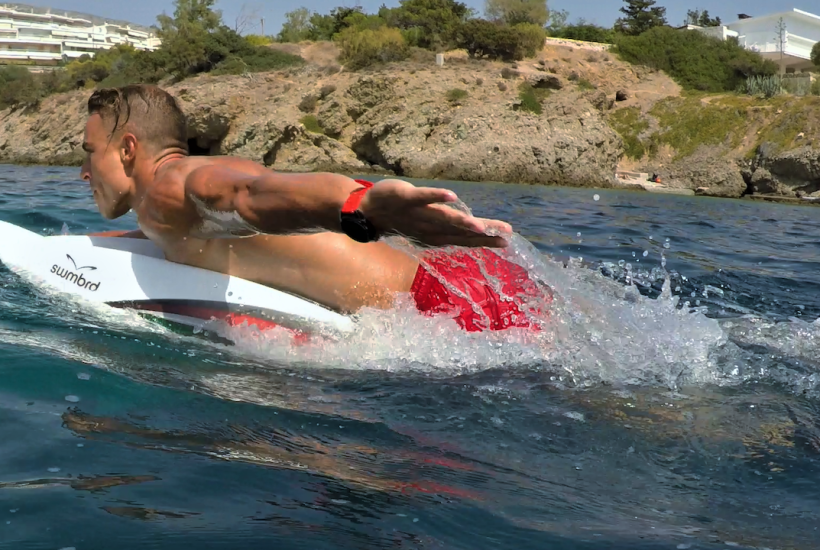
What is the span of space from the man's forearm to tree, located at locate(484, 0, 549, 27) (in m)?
Answer: 44.7

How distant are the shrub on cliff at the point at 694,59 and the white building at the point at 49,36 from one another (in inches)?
1991

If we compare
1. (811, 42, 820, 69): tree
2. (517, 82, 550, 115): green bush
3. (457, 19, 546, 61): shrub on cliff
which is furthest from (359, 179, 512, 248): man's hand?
(811, 42, 820, 69): tree

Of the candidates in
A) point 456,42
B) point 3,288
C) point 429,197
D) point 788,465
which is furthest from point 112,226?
point 456,42

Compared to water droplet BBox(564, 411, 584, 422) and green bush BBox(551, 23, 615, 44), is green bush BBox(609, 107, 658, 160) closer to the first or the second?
green bush BBox(551, 23, 615, 44)

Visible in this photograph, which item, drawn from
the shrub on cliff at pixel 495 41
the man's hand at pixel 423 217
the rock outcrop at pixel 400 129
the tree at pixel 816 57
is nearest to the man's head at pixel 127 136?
the man's hand at pixel 423 217

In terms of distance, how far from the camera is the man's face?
12.2 feet

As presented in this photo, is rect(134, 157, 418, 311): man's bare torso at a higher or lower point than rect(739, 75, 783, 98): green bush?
lower

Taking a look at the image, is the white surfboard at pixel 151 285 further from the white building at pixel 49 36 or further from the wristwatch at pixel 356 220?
the white building at pixel 49 36

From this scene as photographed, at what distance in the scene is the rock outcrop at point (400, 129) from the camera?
26250 mm

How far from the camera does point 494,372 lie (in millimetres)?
3316

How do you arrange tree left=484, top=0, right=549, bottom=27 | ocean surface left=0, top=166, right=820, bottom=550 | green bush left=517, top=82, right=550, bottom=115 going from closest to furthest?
ocean surface left=0, top=166, right=820, bottom=550, green bush left=517, top=82, right=550, bottom=115, tree left=484, top=0, right=549, bottom=27

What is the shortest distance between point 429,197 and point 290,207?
0.55m

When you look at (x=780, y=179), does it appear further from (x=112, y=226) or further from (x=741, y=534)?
(x=741, y=534)

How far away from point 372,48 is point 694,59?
16.8 metres
